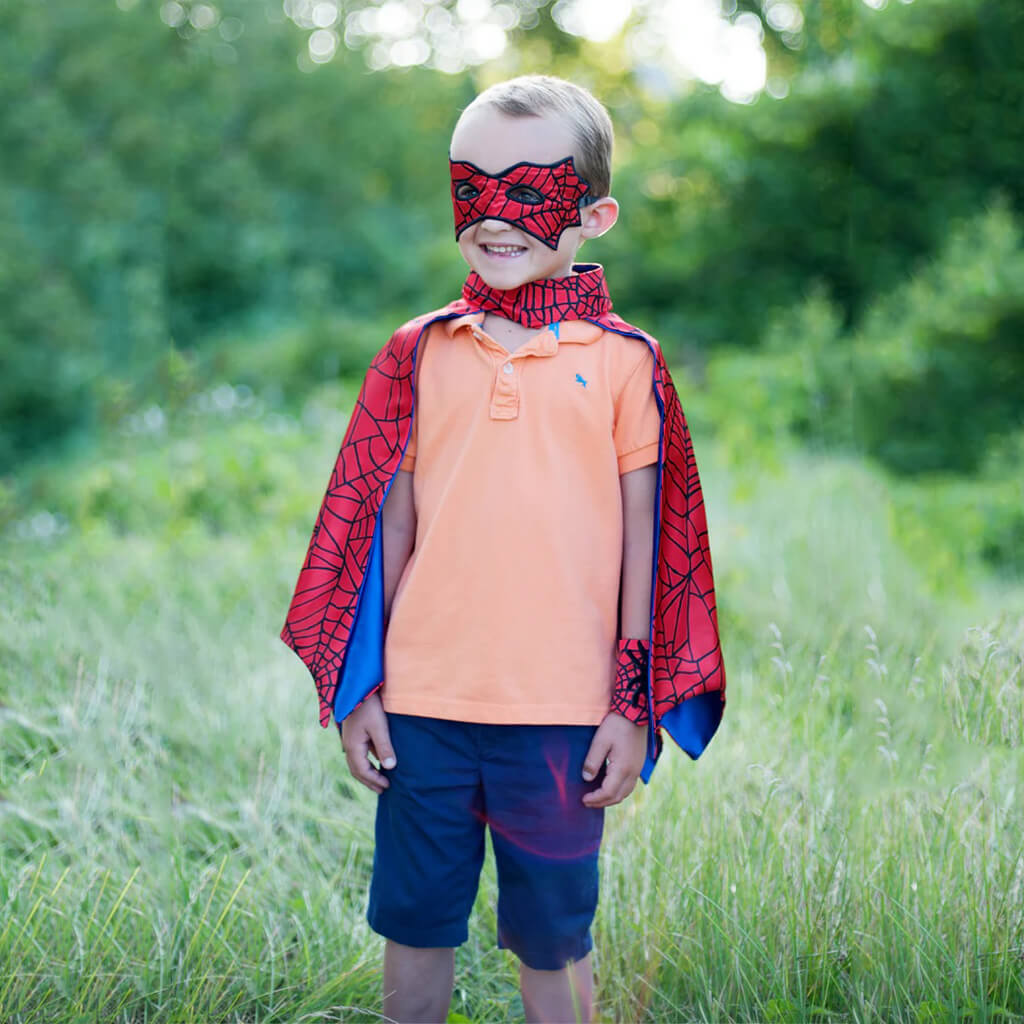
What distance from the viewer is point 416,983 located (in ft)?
6.43

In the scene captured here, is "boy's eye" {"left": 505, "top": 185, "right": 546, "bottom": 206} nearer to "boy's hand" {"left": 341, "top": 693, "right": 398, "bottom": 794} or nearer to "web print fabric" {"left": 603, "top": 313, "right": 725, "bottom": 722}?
"web print fabric" {"left": 603, "top": 313, "right": 725, "bottom": 722}

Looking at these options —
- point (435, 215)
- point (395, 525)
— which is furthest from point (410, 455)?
point (435, 215)

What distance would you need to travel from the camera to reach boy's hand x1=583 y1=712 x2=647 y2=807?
5.91 ft

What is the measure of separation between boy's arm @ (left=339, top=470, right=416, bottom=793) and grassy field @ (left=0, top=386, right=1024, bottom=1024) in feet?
1.58

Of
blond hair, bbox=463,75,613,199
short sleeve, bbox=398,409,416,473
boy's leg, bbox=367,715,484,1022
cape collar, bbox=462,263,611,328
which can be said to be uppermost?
blond hair, bbox=463,75,613,199

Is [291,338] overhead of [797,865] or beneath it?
overhead

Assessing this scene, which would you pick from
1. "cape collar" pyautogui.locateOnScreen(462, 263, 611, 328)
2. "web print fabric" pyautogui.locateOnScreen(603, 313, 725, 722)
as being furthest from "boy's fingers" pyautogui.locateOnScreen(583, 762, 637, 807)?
"cape collar" pyautogui.locateOnScreen(462, 263, 611, 328)

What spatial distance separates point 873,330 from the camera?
679 centimetres

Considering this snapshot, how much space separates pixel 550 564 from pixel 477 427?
252mm

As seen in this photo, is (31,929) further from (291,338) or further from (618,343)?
(291,338)

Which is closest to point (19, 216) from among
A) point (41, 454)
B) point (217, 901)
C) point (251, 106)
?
point (41, 454)

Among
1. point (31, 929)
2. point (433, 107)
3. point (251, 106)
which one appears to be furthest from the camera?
point (433, 107)

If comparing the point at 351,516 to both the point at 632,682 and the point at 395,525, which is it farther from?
the point at 632,682

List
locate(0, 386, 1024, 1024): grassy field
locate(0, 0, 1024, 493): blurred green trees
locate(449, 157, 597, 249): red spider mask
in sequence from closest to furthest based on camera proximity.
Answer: locate(449, 157, 597, 249): red spider mask
locate(0, 386, 1024, 1024): grassy field
locate(0, 0, 1024, 493): blurred green trees
